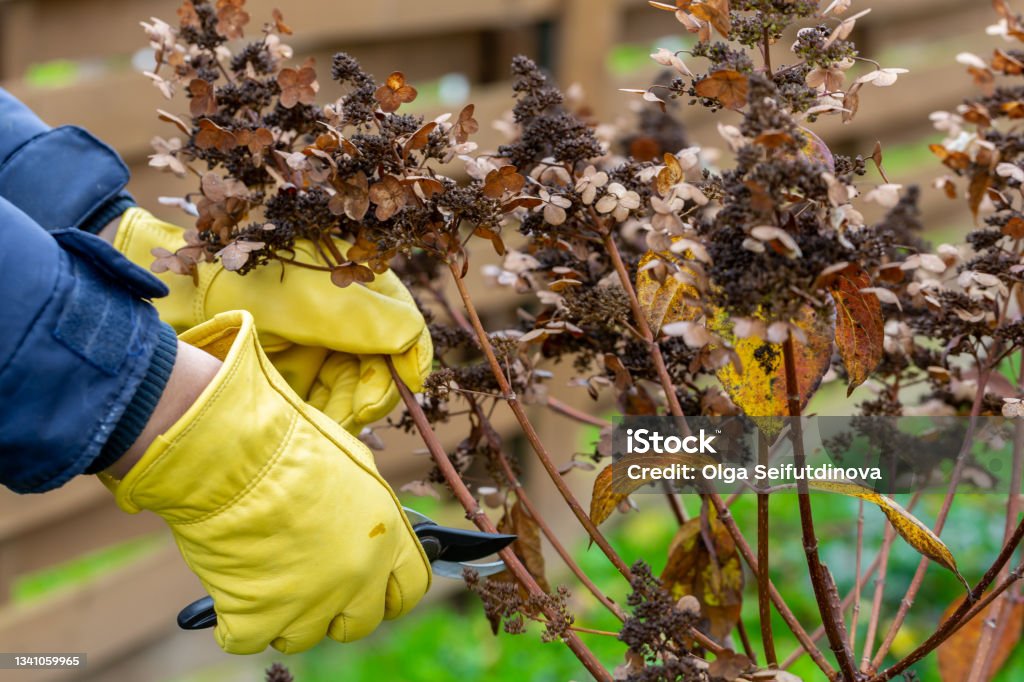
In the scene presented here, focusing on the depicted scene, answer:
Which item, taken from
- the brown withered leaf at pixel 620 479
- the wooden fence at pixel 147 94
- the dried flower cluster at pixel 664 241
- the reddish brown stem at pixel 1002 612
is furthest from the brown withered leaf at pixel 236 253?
the wooden fence at pixel 147 94

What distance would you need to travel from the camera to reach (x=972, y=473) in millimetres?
1035

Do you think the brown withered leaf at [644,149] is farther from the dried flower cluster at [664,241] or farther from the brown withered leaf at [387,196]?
the brown withered leaf at [387,196]

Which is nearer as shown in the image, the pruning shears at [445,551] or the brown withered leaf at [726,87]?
the brown withered leaf at [726,87]

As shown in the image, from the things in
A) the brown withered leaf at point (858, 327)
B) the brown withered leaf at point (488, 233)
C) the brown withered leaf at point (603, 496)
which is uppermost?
the brown withered leaf at point (488, 233)

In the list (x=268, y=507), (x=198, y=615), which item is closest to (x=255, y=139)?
(x=268, y=507)

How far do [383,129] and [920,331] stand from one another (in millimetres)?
513

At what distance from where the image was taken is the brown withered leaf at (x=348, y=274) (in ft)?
2.75

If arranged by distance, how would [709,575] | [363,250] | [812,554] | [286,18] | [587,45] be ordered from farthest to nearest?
[587,45]
[286,18]
[709,575]
[363,250]
[812,554]

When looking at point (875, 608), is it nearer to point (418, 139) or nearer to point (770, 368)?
point (770, 368)

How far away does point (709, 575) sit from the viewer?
97cm

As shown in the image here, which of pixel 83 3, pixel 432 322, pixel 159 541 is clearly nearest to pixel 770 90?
pixel 432 322

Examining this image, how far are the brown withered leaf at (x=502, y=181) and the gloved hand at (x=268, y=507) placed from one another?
0.22 m

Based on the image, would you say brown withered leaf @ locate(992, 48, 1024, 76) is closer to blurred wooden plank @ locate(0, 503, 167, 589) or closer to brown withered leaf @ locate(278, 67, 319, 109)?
brown withered leaf @ locate(278, 67, 319, 109)

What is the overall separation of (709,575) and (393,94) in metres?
0.52
